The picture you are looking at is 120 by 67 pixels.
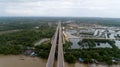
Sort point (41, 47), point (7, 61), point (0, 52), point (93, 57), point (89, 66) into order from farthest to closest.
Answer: point (41, 47) < point (0, 52) < point (93, 57) < point (7, 61) < point (89, 66)

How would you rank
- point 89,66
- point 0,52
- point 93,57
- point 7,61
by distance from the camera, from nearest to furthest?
point 89,66 < point 7,61 < point 93,57 < point 0,52

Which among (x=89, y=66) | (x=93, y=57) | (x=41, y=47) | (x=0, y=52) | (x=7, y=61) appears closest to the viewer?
(x=89, y=66)

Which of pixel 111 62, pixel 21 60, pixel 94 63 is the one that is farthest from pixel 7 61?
pixel 111 62

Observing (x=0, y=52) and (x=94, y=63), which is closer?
(x=94, y=63)

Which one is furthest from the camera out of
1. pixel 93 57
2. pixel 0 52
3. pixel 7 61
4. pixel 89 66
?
pixel 0 52

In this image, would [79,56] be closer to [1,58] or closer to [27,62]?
[27,62]

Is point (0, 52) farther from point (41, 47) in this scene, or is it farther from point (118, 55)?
point (118, 55)

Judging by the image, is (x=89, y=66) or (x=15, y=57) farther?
(x=15, y=57)

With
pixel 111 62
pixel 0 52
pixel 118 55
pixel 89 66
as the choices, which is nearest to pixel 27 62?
pixel 0 52
